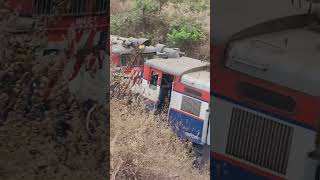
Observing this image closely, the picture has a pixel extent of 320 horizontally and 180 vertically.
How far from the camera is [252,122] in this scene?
165 centimetres

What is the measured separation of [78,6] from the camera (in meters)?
1.58

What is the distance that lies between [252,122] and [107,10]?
580 millimetres

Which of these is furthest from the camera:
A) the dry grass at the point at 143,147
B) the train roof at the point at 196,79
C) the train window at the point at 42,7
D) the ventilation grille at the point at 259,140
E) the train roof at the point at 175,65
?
the train roof at the point at 175,65

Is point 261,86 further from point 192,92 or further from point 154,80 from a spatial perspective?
point 154,80

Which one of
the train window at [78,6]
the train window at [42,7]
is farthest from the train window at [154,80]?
the train window at [42,7]

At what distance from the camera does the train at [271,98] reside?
Result: 1532mm

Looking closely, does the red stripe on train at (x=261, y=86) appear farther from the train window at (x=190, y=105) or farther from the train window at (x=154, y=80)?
the train window at (x=154, y=80)

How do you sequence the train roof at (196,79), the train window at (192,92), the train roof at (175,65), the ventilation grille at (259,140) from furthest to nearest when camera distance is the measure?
the train roof at (175,65), the train window at (192,92), the train roof at (196,79), the ventilation grille at (259,140)

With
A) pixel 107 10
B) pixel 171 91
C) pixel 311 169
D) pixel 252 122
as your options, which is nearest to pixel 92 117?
pixel 107 10

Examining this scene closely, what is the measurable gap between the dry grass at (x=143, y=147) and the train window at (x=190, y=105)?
138mm

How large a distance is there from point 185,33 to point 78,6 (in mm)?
1226

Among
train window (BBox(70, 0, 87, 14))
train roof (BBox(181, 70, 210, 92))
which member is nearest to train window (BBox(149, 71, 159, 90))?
train roof (BBox(181, 70, 210, 92))

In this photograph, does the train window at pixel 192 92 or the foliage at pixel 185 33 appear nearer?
the train window at pixel 192 92

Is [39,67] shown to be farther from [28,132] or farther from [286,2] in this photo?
[286,2]
